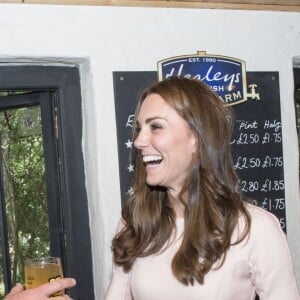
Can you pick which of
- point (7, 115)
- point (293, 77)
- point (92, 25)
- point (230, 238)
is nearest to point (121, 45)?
point (92, 25)

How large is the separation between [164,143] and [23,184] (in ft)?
4.21

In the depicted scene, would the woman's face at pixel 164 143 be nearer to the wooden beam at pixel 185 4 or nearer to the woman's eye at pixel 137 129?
the woman's eye at pixel 137 129

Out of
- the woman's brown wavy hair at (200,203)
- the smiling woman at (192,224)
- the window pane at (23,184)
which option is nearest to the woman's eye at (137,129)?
the smiling woman at (192,224)

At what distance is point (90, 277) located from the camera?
2.38 m

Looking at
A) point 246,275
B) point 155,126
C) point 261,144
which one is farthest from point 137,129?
point 261,144

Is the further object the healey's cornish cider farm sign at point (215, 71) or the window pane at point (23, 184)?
the window pane at point (23, 184)

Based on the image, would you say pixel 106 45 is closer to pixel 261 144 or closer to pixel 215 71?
pixel 215 71

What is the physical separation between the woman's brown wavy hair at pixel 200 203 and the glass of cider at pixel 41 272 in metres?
0.33

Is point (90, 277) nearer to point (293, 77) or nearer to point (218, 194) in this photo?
point (218, 194)

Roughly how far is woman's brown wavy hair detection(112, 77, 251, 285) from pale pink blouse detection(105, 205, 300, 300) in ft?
0.09

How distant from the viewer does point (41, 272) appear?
136cm

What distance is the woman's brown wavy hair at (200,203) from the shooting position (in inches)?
61.7

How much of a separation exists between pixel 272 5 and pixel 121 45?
80cm

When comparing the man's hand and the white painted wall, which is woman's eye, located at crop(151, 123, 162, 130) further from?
the white painted wall
